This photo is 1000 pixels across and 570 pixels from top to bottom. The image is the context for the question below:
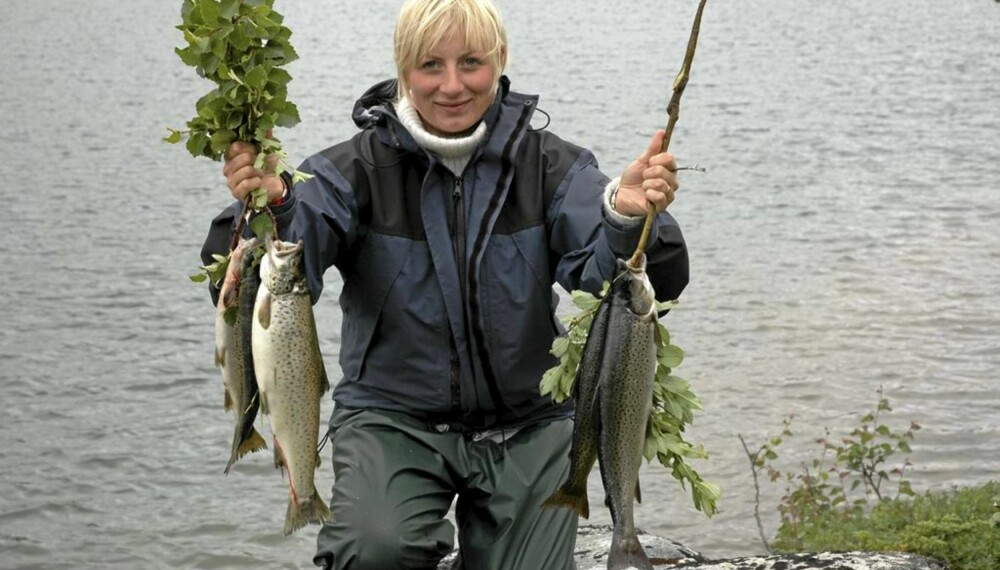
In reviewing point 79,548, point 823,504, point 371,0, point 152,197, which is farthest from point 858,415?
point 371,0

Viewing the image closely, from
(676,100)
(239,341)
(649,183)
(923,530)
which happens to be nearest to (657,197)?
(649,183)

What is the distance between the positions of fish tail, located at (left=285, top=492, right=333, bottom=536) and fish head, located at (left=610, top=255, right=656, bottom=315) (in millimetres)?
1109

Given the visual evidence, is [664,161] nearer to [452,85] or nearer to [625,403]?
[625,403]

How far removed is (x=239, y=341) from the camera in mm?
4047

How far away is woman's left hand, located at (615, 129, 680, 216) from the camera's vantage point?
4.21 m

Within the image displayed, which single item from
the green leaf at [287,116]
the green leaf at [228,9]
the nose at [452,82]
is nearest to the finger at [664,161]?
the nose at [452,82]

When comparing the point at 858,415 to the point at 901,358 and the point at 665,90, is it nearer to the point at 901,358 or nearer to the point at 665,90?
the point at 901,358

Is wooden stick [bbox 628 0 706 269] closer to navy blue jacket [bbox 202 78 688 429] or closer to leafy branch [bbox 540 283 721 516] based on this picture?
leafy branch [bbox 540 283 721 516]

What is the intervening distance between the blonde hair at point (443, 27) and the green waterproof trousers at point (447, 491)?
1305mm

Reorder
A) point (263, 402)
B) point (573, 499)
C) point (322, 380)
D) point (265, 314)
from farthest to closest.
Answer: point (573, 499) → point (322, 380) → point (263, 402) → point (265, 314)

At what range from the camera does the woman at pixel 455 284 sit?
4.93 metres

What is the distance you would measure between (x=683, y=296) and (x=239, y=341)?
380 inches

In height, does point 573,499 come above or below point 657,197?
below

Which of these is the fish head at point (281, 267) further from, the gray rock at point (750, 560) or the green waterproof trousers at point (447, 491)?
the gray rock at point (750, 560)
